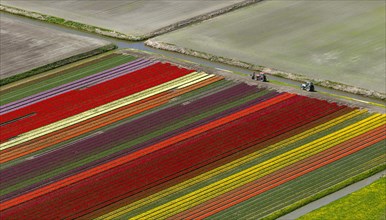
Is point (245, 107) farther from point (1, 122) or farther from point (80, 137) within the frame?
point (1, 122)

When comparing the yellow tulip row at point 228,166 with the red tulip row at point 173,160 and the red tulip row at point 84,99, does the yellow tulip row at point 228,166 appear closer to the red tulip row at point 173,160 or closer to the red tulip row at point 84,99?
the red tulip row at point 173,160

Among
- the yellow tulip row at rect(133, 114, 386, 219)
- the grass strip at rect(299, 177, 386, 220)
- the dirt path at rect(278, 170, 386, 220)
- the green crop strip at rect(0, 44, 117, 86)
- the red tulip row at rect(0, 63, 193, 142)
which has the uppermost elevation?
the green crop strip at rect(0, 44, 117, 86)

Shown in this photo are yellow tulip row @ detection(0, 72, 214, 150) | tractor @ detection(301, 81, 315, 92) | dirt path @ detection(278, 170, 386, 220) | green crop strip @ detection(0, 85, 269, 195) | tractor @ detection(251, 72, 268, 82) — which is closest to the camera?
dirt path @ detection(278, 170, 386, 220)

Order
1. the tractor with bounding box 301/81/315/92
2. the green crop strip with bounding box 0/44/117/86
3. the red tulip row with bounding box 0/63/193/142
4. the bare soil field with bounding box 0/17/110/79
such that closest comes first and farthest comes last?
1. the red tulip row with bounding box 0/63/193/142
2. the tractor with bounding box 301/81/315/92
3. the green crop strip with bounding box 0/44/117/86
4. the bare soil field with bounding box 0/17/110/79

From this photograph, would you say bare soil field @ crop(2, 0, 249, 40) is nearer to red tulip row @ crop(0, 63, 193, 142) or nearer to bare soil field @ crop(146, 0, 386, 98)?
bare soil field @ crop(146, 0, 386, 98)

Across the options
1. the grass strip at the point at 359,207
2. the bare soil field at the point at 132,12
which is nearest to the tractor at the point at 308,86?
the grass strip at the point at 359,207

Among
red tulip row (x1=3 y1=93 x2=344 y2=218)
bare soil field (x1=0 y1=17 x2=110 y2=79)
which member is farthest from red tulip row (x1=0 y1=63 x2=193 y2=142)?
red tulip row (x1=3 y1=93 x2=344 y2=218)

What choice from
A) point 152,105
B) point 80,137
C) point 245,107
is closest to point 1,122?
point 80,137
